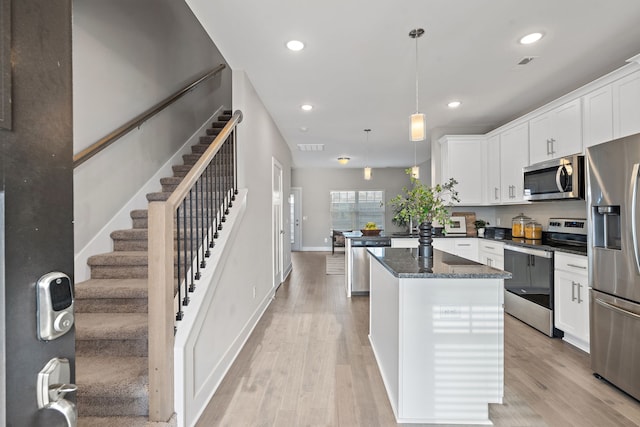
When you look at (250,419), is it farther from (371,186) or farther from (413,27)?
(371,186)

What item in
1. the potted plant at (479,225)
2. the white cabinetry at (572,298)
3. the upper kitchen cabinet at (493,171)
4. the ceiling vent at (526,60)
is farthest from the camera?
the potted plant at (479,225)

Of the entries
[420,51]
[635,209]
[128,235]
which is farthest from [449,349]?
[128,235]

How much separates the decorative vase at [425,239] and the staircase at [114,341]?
194 centimetres

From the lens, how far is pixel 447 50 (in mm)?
2797

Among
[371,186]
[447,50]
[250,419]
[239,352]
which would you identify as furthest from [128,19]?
[371,186]

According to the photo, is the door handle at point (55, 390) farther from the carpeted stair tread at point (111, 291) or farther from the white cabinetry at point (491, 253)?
the white cabinetry at point (491, 253)

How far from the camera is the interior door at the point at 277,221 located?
4922mm

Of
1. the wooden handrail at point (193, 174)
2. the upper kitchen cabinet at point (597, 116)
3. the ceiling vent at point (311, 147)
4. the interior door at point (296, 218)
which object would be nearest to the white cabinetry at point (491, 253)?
the upper kitchen cabinet at point (597, 116)

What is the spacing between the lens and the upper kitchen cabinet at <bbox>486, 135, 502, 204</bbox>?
4520 mm

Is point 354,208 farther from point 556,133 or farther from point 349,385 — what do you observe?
point 349,385

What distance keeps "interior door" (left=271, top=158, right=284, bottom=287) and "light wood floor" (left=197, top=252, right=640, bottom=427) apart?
5.12 feet

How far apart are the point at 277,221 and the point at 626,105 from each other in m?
4.23

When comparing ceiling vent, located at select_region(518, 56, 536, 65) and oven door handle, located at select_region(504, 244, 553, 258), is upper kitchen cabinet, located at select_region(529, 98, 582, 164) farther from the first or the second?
oven door handle, located at select_region(504, 244, 553, 258)

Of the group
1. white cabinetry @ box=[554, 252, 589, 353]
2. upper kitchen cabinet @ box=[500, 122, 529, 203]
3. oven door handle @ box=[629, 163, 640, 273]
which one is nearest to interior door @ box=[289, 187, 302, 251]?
upper kitchen cabinet @ box=[500, 122, 529, 203]
